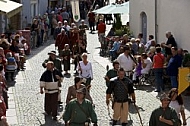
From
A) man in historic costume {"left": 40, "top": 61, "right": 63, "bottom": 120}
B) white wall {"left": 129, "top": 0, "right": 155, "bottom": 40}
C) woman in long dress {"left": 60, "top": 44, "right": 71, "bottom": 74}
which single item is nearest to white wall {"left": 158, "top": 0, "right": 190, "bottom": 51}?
white wall {"left": 129, "top": 0, "right": 155, "bottom": 40}

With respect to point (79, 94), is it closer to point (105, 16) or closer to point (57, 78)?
point (57, 78)

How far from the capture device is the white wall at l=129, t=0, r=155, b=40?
87.6 ft

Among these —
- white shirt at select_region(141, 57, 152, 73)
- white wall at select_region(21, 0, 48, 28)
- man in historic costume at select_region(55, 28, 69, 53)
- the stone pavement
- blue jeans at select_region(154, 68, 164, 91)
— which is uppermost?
white wall at select_region(21, 0, 48, 28)

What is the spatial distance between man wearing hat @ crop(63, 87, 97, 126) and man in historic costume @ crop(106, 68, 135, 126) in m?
2.83

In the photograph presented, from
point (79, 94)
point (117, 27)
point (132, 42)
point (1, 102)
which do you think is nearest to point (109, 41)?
point (117, 27)

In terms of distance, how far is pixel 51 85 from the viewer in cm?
1561

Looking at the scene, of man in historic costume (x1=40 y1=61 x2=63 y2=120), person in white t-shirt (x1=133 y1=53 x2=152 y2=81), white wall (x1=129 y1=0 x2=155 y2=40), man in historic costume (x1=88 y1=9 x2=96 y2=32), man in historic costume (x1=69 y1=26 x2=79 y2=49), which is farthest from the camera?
man in historic costume (x1=88 y1=9 x2=96 y2=32)

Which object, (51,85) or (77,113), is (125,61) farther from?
(77,113)

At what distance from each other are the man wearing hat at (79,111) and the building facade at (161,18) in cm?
1127

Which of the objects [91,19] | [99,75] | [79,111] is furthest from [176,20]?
[91,19]

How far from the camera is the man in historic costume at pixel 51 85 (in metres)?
15.6

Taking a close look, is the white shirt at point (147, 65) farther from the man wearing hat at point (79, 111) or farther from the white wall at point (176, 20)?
the man wearing hat at point (79, 111)

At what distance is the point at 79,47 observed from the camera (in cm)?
2531

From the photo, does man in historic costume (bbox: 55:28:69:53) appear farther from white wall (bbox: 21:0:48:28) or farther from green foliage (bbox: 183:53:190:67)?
white wall (bbox: 21:0:48:28)
